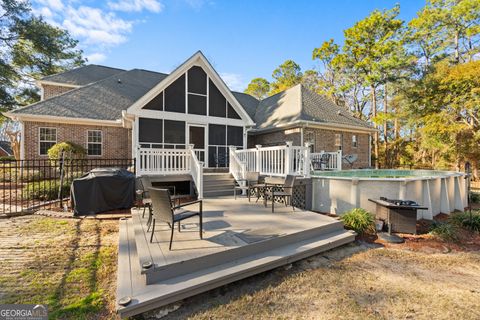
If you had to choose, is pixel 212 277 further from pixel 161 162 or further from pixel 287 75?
pixel 287 75

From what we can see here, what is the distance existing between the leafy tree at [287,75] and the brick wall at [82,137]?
22174 millimetres

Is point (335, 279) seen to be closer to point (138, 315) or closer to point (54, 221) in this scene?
point (138, 315)

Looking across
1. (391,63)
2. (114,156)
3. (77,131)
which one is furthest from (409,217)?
(391,63)

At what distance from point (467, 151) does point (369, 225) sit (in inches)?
674

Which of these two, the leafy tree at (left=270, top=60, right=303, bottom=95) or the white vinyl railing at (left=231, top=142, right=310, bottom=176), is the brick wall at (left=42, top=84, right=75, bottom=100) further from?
the leafy tree at (left=270, top=60, right=303, bottom=95)

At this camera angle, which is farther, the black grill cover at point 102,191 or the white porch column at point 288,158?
the white porch column at point 288,158

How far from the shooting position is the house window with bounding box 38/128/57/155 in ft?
39.2

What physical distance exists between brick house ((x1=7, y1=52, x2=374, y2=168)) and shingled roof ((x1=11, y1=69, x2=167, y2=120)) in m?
0.04

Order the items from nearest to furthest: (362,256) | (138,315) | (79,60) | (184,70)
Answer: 1. (138,315)
2. (362,256)
3. (184,70)
4. (79,60)

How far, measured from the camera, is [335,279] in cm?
351

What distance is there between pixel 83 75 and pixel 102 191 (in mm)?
15592

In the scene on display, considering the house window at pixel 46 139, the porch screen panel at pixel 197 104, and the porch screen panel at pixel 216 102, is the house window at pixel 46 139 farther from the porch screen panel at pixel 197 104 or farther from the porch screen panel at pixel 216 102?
the porch screen panel at pixel 216 102

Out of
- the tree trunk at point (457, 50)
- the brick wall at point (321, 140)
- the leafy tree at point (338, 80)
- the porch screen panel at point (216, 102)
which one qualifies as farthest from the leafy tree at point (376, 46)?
the porch screen panel at point (216, 102)

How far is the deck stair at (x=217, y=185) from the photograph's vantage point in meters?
8.23
